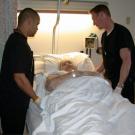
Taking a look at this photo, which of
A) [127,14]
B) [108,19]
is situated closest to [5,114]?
[108,19]

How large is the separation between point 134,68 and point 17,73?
1223 millimetres

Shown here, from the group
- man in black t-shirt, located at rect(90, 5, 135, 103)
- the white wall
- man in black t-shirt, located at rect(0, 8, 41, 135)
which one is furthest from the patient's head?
man in black t-shirt, located at rect(0, 8, 41, 135)

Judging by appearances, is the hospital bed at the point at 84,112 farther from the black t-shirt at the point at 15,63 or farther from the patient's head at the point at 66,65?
the patient's head at the point at 66,65

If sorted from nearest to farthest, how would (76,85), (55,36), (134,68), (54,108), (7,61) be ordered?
(54,108) < (76,85) < (7,61) < (134,68) < (55,36)

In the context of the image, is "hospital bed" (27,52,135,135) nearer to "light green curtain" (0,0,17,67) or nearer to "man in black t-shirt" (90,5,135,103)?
"man in black t-shirt" (90,5,135,103)

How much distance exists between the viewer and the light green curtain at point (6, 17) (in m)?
2.65

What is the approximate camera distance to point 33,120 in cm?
213

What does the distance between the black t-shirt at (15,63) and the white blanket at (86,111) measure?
0.31 meters

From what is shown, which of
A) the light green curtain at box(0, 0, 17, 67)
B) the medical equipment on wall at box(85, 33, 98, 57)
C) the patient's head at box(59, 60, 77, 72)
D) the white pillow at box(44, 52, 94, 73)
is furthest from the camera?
the medical equipment on wall at box(85, 33, 98, 57)

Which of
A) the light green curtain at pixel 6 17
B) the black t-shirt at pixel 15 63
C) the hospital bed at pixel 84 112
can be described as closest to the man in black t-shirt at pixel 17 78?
the black t-shirt at pixel 15 63

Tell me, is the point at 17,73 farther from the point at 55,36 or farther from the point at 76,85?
the point at 55,36

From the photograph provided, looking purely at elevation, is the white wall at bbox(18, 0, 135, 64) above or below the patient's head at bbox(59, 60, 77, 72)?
above

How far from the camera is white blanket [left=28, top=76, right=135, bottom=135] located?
5.27ft

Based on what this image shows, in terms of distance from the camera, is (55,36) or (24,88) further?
(55,36)
